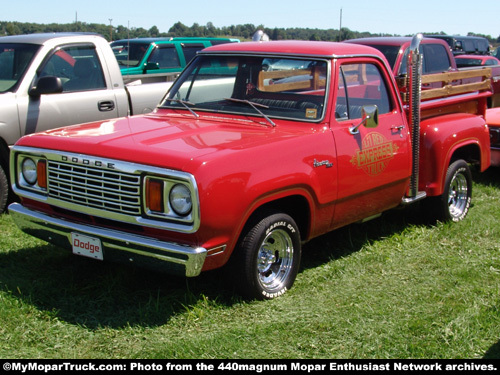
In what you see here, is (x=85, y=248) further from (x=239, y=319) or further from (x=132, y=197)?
(x=239, y=319)

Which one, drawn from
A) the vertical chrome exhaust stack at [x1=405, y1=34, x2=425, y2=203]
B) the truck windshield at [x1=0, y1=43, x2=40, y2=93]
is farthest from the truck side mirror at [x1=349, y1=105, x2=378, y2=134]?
the truck windshield at [x1=0, y1=43, x2=40, y2=93]

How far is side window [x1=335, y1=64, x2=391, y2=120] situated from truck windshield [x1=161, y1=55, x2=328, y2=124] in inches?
7.9

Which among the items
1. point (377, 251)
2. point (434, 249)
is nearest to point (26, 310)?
point (377, 251)

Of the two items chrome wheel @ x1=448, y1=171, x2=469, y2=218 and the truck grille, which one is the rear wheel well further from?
the truck grille

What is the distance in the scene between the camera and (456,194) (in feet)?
22.4

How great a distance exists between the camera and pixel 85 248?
439cm

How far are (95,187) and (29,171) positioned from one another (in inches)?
30.8

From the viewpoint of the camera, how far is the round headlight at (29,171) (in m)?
4.78

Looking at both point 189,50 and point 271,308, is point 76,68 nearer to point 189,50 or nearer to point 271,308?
point 271,308

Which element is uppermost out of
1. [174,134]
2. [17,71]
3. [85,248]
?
[17,71]

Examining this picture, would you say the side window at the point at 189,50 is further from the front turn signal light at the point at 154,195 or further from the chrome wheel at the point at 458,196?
the front turn signal light at the point at 154,195

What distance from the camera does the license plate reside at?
14.1ft
